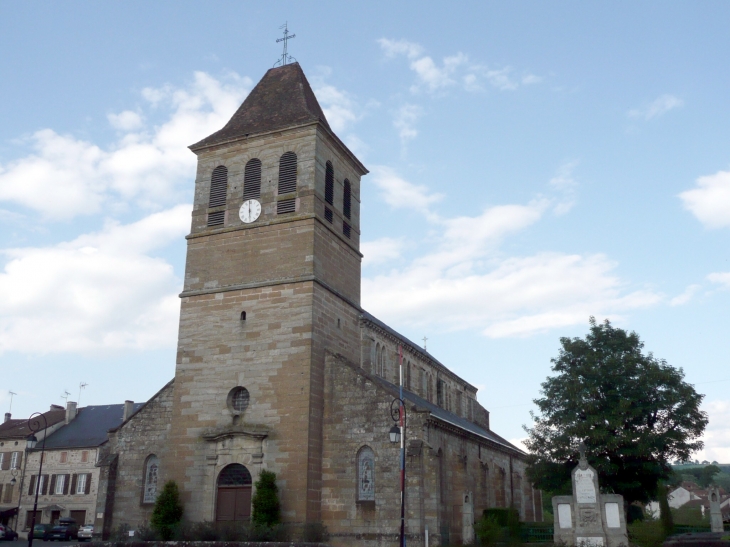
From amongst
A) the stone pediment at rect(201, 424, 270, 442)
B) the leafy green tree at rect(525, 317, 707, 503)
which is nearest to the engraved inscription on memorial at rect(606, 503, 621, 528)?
the leafy green tree at rect(525, 317, 707, 503)

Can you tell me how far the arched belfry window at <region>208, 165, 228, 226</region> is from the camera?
29.6m

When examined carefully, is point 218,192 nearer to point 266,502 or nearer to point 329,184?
point 329,184

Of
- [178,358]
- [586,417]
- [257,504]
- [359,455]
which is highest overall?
[178,358]

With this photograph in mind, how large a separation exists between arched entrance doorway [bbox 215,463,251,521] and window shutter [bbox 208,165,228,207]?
36.5 ft

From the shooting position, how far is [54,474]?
164ft

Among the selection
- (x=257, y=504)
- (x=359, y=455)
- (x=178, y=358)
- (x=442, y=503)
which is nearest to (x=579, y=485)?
(x=442, y=503)

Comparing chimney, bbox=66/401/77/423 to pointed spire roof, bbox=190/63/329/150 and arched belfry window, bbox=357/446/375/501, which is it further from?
arched belfry window, bbox=357/446/375/501

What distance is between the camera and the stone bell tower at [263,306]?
1002 inches

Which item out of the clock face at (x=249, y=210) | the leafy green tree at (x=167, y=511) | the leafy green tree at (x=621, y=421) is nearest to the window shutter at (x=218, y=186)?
the clock face at (x=249, y=210)

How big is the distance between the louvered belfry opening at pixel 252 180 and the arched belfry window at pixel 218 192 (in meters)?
0.96

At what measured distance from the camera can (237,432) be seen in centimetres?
2570

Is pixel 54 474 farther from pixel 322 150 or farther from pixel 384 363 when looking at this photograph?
pixel 322 150

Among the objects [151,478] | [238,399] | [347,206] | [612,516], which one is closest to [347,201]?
[347,206]

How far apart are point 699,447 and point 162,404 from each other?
23071mm
